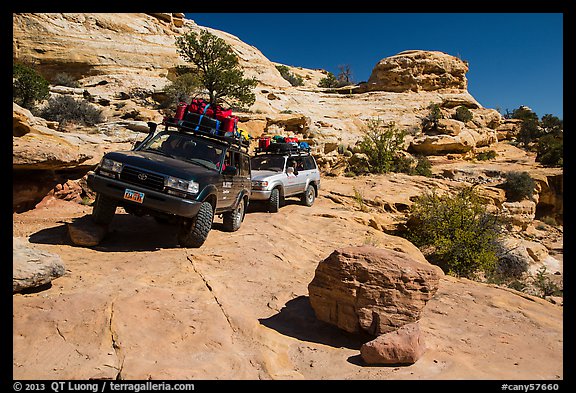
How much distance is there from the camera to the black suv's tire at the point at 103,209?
5691mm

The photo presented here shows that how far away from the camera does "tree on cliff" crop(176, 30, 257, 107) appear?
81.7 feet

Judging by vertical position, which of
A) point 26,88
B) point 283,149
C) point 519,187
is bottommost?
point 283,149

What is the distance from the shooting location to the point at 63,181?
7887 millimetres

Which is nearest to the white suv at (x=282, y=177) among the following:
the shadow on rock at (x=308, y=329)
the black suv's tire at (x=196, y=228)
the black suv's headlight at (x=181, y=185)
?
the black suv's tire at (x=196, y=228)

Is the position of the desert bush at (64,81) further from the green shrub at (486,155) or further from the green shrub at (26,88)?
the green shrub at (486,155)

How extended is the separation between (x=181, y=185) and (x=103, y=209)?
143 cm

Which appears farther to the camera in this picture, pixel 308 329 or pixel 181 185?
pixel 181 185

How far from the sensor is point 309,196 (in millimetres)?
12469

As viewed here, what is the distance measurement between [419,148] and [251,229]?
75.1ft

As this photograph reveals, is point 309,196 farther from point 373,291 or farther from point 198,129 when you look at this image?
point 373,291

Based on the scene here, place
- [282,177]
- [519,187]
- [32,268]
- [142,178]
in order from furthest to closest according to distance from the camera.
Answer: [519,187]
[282,177]
[142,178]
[32,268]

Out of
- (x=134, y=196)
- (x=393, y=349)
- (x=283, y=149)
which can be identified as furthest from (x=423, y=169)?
(x=393, y=349)
